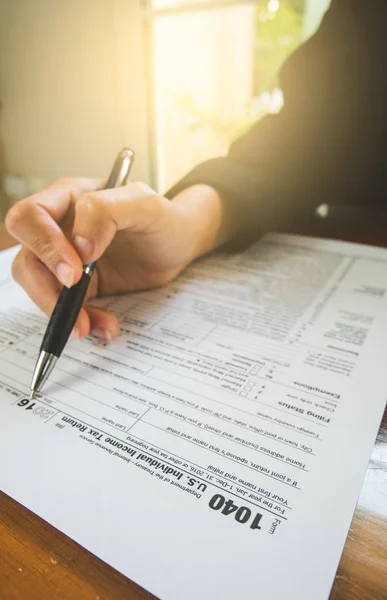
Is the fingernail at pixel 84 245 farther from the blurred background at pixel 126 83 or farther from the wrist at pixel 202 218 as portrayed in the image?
the blurred background at pixel 126 83

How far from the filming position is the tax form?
188mm

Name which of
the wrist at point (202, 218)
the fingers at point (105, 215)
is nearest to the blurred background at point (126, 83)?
the wrist at point (202, 218)

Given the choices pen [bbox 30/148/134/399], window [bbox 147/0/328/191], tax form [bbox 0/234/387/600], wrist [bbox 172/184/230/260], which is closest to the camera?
tax form [bbox 0/234/387/600]

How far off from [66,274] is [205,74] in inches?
79.8

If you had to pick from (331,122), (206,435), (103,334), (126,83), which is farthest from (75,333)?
(126,83)

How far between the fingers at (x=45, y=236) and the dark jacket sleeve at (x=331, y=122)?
1.17 feet

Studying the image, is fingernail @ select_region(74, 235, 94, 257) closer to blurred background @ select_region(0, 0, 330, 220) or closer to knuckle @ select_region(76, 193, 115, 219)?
knuckle @ select_region(76, 193, 115, 219)

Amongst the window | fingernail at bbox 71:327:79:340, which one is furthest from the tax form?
the window

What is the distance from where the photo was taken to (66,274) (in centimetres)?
34

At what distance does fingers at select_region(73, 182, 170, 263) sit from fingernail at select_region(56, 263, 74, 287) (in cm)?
2

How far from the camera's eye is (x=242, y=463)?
0.23m

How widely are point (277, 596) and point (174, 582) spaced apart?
0.14 feet

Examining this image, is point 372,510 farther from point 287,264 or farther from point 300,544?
point 287,264

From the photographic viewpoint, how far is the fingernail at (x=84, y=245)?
1.16 feet
